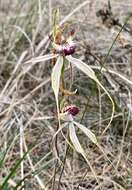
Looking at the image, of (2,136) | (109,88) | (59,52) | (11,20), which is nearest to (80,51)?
(109,88)

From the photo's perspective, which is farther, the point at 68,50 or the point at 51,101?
the point at 51,101

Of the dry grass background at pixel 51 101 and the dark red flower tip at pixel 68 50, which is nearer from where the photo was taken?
the dark red flower tip at pixel 68 50

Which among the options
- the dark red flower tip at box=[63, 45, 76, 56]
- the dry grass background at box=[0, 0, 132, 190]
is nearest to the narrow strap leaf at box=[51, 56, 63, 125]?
the dark red flower tip at box=[63, 45, 76, 56]

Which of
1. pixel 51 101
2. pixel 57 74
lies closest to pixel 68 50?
pixel 57 74

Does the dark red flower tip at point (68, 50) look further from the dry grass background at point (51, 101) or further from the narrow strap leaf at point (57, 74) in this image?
the dry grass background at point (51, 101)

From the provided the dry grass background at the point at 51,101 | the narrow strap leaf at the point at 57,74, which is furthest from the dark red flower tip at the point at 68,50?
the dry grass background at the point at 51,101

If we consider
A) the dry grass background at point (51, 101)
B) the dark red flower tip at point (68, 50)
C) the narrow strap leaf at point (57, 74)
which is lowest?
the dry grass background at point (51, 101)

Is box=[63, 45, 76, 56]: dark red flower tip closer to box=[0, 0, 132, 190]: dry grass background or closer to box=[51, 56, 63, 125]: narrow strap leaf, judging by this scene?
box=[51, 56, 63, 125]: narrow strap leaf

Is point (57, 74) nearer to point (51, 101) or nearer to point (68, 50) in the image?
point (68, 50)
